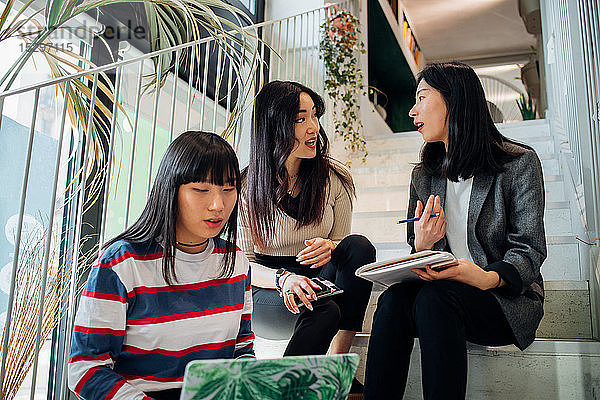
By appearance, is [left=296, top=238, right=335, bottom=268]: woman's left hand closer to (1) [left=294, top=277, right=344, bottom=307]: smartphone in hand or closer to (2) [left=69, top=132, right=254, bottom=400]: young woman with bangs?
(1) [left=294, top=277, right=344, bottom=307]: smartphone in hand

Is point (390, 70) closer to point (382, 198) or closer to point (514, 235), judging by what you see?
point (382, 198)

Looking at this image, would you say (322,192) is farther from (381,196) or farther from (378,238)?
(381,196)

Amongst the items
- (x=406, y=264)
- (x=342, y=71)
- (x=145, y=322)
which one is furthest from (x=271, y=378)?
(x=342, y=71)

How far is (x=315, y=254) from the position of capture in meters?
1.57

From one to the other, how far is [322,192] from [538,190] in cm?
62

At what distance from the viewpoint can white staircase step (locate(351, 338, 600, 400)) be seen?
146cm

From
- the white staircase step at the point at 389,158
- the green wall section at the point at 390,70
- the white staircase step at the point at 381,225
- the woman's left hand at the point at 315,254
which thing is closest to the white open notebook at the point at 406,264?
the woman's left hand at the point at 315,254

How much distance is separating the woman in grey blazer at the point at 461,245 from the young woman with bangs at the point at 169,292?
374mm

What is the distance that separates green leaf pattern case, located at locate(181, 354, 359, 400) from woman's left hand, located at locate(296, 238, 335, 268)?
911mm

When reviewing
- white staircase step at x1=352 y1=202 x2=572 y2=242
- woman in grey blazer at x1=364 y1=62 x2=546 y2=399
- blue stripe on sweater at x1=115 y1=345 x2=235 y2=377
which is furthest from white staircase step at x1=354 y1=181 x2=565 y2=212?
blue stripe on sweater at x1=115 y1=345 x2=235 y2=377

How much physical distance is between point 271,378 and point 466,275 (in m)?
0.81

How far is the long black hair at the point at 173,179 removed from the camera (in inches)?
42.5

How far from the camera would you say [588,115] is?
188cm

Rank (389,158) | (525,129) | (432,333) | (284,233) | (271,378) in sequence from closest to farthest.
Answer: (271,378) < (432,333) < (284,233) < (525,129) < (389,158)
